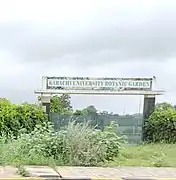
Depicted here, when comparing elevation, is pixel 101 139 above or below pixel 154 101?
below

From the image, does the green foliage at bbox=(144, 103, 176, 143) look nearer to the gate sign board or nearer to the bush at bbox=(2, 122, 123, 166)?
the gate sign board

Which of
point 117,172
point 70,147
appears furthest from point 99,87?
point 117,172

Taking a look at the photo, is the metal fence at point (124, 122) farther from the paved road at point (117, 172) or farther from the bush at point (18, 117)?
the paved road at point (117, 172)

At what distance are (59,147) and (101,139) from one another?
3.44 ft

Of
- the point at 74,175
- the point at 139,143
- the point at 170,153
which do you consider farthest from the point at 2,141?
the point at 139,143

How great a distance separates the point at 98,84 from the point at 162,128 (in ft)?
11.4

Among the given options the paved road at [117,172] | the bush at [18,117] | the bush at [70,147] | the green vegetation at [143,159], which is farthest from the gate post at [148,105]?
the paved road at [117,172]

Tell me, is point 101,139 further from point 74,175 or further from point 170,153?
point 170,153

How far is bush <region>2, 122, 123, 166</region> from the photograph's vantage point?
10.9m

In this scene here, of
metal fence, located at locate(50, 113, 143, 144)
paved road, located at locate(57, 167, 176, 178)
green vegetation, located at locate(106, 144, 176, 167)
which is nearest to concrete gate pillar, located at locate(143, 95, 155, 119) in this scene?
metal fence, located at locate(50, 113, 143, 144)

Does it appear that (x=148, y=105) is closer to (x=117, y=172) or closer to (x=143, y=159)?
(x=143, y=159)

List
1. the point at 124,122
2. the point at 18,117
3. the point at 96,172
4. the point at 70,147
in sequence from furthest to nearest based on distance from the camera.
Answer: the point at 124,122 < the point at 18,117 < the point at 70,147 < the point at 96,172

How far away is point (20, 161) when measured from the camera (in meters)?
10.7

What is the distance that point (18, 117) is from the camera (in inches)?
637
